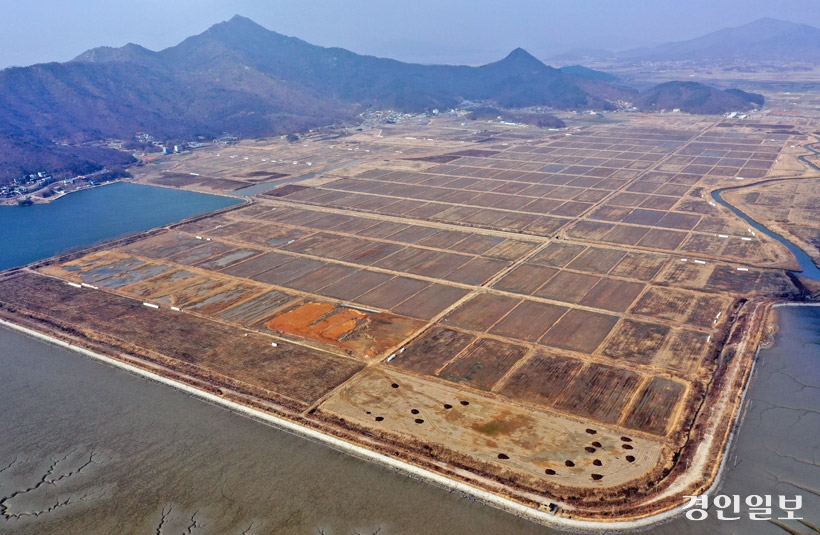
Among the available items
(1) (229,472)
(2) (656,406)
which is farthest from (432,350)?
(1) (229,472)

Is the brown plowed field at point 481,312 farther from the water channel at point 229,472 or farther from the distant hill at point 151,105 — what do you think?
the distant hill at point 151,105

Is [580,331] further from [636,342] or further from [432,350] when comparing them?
[432,350]

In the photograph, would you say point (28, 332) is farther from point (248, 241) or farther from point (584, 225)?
point (584, 225)

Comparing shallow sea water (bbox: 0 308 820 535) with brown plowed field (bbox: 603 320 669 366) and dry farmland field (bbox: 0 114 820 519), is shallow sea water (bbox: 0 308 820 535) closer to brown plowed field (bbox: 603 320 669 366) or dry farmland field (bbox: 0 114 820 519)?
dry farmland field (bbox: 0 114 820 519)

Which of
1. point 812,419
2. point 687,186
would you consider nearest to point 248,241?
point 812,419

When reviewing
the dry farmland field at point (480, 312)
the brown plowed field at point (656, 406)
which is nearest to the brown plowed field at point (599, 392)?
the dry farmland field at point (480, 312)

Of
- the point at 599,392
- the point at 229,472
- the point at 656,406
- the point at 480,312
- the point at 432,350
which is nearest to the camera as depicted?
the point at 229,472
